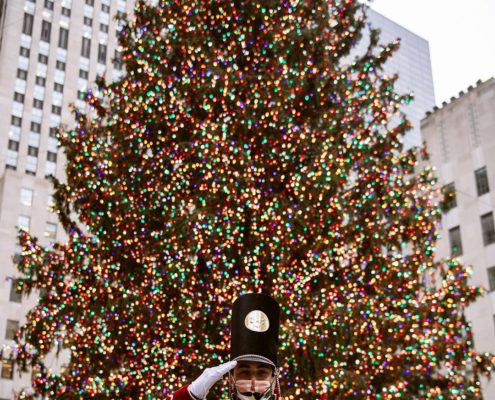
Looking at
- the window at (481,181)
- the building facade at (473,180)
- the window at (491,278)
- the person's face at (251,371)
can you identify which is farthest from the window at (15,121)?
the person's face at (251,371)

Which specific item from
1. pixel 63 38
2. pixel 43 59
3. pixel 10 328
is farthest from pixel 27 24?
pixel 10 328

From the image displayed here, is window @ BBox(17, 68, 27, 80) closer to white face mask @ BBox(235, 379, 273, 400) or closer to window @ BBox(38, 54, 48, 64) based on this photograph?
window @ BBox(38, 54, 48, 64)

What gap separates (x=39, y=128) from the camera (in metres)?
71.5

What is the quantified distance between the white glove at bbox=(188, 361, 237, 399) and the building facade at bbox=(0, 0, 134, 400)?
59621 mm

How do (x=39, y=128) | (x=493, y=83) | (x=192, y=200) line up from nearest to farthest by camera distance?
(x=192, y=200), (x=493, y=83), (x=39, y=128)

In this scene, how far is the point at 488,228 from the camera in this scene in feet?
105

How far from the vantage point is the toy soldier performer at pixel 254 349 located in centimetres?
430

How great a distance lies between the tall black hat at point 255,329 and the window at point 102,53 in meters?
76.9

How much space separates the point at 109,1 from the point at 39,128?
19.0 m

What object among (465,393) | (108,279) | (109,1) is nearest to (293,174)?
(108,279)

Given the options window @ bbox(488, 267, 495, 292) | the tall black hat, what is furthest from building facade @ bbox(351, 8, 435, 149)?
the tall black hat

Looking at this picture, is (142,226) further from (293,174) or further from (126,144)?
(293,174)

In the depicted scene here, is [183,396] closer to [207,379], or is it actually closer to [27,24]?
[207,379]

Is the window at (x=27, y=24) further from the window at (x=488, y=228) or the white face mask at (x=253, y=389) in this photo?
the white face mask at (x=253, y=389)
